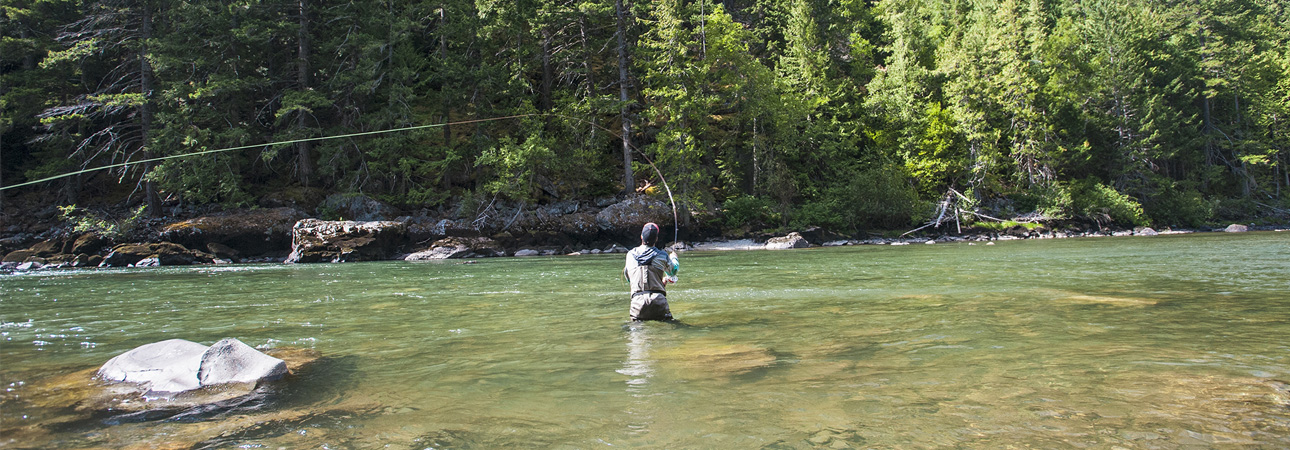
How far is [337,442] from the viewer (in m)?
3.48

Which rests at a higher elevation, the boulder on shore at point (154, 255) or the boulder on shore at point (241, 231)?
the boulder on shore at point (241, 231)

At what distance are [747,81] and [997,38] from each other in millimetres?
13392

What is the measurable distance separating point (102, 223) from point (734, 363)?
88.9 feet

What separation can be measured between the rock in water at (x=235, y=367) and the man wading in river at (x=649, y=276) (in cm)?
369

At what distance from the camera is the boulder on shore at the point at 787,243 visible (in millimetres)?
24969

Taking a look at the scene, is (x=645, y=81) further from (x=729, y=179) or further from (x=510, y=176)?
(x=510, y=176)

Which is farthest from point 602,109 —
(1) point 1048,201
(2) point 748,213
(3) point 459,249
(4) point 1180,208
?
(4) point 1180,208

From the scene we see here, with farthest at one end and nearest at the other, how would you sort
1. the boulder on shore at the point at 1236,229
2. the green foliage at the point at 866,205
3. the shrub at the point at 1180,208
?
1. the shrub at the point at 1180,208
2. the boulder on shore at the point at 1236,229
3. the green foliage at the point at 866,205

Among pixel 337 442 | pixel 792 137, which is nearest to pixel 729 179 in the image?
pixel 792 137

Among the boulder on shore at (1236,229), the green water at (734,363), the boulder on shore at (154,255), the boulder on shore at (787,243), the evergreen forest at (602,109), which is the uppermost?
the evergreen forest at (602,109)

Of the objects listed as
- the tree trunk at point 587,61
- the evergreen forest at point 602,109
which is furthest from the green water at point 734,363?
the tree trunk at point 587,61

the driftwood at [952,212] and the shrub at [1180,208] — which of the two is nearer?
the driftwood at [952,212]

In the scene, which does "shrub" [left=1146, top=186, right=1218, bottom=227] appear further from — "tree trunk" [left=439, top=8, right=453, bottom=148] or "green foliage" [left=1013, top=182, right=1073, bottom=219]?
"tree trunk" [left=439, top=8, right=453, bottom=148]

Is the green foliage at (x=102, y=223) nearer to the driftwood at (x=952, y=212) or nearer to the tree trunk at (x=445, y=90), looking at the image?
the tree trunk at (x=445, y=90)
